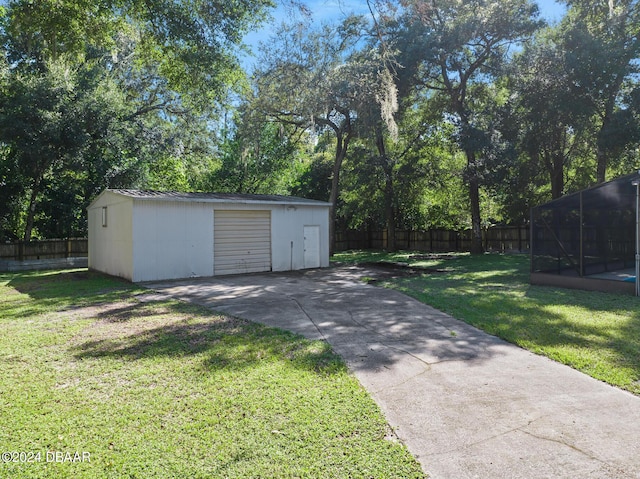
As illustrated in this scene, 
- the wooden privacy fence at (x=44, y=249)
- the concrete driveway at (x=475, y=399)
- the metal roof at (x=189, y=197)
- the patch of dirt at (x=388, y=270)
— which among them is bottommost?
the concrete driveway at (x=475, y=399)

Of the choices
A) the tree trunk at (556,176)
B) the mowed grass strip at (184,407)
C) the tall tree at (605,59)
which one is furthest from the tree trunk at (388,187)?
the mowed grass strip at (184,407)

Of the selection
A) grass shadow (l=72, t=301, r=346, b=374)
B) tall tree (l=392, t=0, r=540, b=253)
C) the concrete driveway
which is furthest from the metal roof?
tall tree (l=392, t=0, r=540, b=253)

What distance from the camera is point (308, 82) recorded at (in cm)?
1413

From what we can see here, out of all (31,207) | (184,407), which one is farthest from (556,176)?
(31,207)

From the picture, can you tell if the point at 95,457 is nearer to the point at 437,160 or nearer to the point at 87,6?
the point at 87,6

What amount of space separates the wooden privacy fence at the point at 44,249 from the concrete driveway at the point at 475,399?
13099mm

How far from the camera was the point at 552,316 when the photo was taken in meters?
6.38

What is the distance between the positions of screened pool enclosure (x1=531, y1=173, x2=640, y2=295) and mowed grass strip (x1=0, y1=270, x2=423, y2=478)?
24.1 ft

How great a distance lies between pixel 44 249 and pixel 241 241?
9043 millimetres

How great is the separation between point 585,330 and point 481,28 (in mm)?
13867

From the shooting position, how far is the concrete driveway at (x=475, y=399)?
2.54 m

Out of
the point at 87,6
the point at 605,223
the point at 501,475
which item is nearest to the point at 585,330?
the point at 501,475

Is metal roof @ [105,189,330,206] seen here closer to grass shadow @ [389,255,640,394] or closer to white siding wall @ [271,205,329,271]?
white siding wall @ [271,205,329,271]

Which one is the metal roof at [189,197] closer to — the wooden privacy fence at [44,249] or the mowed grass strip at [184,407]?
the mowed grass strip at [184,407]
